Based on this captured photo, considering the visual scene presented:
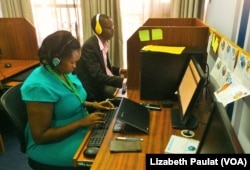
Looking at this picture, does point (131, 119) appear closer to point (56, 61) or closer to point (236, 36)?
point (56, 61)

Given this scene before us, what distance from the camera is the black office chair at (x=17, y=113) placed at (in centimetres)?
121

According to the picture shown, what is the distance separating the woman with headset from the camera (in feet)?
3.72

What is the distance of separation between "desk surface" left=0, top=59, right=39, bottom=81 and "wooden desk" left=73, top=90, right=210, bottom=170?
1.43 m

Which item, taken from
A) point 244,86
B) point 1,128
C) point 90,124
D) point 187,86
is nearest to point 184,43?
point 187,86

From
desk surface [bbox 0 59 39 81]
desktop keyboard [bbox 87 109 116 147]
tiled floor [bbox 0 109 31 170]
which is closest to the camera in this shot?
desktop keyboard [bbox 87 109 116 147]

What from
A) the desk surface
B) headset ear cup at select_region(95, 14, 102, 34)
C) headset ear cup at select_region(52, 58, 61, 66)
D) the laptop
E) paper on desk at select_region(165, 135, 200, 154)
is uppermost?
headset ear cup at select_region(95, 14, 102, 34)

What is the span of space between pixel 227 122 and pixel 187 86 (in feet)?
1.86

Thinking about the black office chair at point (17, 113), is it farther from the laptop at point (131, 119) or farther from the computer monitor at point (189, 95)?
the computer monitor at point (189, 95)

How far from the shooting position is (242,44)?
1.10m

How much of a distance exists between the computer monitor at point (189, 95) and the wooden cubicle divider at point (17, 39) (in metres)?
1.94

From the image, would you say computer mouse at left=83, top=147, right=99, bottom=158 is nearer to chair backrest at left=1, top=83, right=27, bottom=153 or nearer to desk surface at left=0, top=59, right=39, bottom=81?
chair backrest at left=1, top=83, right=27, bottom=153

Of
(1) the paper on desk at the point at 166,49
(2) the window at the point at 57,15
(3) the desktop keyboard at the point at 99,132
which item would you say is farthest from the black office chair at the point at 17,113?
(2) the window at the point at 57,15

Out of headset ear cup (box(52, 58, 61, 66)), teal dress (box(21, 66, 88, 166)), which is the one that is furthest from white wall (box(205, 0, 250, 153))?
headset ear cup (box(52, 58, 61, 66))

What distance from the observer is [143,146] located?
1060 mm
